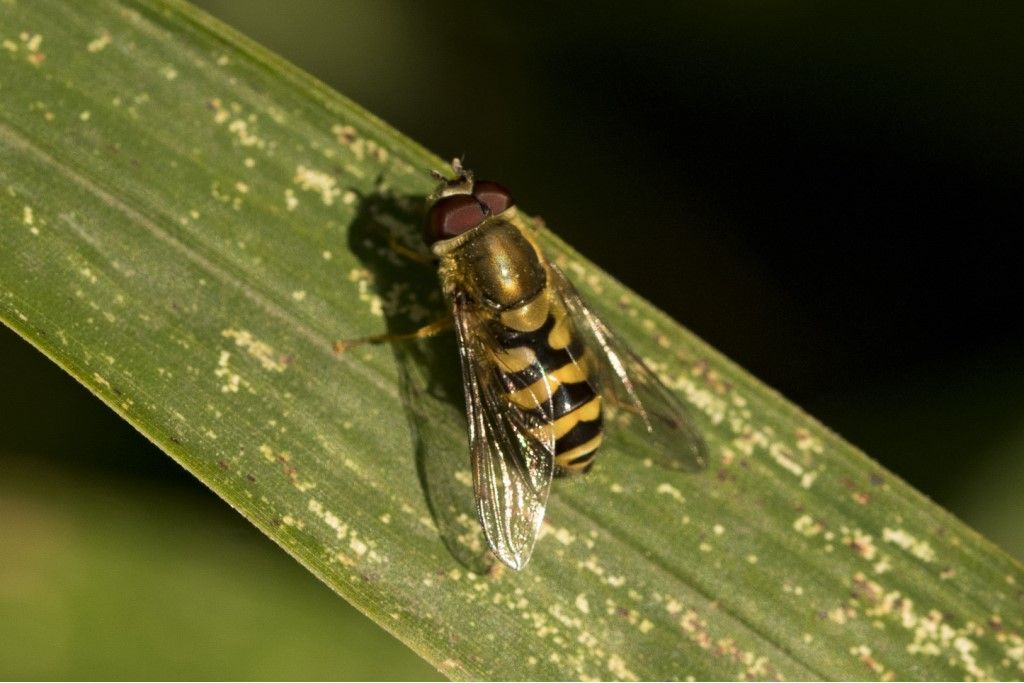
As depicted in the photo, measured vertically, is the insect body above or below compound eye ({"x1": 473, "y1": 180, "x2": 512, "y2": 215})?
below

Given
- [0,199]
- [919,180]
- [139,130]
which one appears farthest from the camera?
[919,180]

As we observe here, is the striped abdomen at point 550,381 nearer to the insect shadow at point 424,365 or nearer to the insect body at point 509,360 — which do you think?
the insect body at point 509,360

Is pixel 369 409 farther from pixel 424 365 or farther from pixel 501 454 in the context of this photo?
pixel 501 454

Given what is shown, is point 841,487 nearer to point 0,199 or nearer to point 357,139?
point 357,139

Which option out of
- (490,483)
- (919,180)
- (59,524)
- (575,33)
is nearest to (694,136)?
(575,33)

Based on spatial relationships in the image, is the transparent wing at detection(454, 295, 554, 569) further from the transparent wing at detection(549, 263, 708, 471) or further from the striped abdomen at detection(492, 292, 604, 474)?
the transparent wing at detection(549, 263, 708, 471)

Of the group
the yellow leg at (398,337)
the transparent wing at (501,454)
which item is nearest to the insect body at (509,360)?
the transparent wing at (501,454)

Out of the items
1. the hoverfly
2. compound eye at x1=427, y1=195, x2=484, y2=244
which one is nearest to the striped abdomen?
the hoverfly
